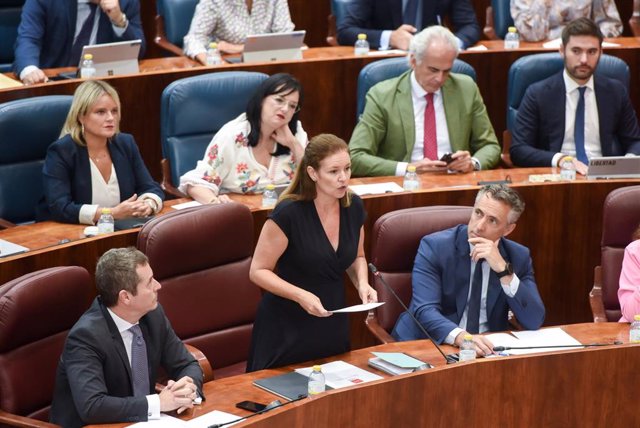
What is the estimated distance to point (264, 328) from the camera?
3.16m

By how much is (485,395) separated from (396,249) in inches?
28.9

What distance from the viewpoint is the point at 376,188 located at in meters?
4.02

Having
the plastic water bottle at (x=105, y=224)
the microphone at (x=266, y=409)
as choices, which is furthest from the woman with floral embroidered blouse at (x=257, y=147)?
the microphone at (x=266, y=409)

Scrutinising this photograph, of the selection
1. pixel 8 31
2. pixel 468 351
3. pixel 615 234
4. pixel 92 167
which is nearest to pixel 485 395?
pixel 468 351

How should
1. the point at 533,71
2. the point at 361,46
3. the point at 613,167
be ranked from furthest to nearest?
the point at 361,46
the point at 533,71
the point at 613,167

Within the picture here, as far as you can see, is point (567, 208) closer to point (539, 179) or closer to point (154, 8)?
point (539, 179)

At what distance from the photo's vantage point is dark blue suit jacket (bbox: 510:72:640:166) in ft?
15.1

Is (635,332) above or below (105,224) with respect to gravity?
below

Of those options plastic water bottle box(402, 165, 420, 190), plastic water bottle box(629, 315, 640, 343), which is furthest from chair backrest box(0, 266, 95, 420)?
plastic water bottle box(629, 315, 640, 343)

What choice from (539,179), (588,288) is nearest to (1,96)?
(539,179)

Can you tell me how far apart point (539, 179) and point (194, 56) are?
1.71m

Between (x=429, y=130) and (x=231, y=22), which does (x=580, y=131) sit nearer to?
(x=429, y=130)

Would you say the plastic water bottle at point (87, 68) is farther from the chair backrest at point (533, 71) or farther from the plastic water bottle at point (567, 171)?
the plastic water bottle at point (567, 171)

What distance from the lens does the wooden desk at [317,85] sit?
462 centimetres
